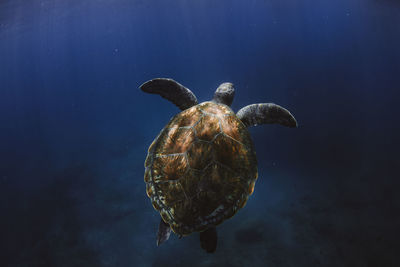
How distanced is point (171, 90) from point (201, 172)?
1669 mm

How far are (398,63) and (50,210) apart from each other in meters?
26.1

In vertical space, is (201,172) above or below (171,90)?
below

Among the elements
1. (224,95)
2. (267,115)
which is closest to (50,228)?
(224,95)

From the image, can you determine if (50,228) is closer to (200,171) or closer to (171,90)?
(171,90)

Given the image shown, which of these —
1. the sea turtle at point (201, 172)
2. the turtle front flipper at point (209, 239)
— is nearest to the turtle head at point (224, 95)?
the sea turtle at point (201, 172)

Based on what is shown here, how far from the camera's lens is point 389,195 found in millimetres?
5797

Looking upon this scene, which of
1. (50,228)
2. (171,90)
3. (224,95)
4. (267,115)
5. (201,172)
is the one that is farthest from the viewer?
(50,228)

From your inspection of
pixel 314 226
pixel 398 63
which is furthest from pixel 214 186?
pixel 398 63

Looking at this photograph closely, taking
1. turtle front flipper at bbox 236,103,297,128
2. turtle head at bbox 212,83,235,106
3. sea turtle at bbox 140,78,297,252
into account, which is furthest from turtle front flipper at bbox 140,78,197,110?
turtle front flipper at bbox 236,103,297,128

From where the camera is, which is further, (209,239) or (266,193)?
(266,193)

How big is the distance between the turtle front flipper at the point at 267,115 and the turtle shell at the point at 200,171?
0.69 m

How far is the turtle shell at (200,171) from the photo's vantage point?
1.75 m

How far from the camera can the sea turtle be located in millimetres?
1748

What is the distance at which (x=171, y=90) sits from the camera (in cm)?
303
